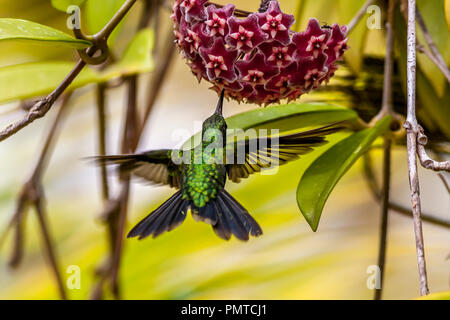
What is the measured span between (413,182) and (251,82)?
166 millimetres

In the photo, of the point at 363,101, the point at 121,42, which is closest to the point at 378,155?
the point at 363,101

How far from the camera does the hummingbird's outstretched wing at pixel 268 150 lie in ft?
1.89

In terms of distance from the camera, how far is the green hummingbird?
56 centimetres

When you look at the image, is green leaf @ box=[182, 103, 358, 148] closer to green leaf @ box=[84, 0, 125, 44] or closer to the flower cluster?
the flower cluster

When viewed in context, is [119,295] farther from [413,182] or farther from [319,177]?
[413,182]

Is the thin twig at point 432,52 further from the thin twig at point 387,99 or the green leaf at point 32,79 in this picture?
the green leaf at point 32,79

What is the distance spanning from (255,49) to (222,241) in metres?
0.99

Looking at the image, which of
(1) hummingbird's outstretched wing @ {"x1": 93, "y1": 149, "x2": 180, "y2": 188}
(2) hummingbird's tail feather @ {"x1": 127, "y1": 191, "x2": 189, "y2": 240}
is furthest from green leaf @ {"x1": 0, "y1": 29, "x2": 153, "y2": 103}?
(2) hummingbird's tail feather @ {"x1": 127, "y1": 191, "x2": 189, "y2": 240}

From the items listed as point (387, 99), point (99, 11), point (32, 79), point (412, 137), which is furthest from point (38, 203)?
point (412, 137)

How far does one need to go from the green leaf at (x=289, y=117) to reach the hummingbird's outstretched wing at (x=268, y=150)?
0.05 m

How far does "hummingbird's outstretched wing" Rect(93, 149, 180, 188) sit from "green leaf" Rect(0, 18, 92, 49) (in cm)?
15

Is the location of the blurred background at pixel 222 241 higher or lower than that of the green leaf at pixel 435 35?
lower

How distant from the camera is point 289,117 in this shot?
2.30 ft

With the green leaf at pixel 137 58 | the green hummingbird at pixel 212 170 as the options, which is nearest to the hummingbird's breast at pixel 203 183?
the green hummingbird at pixel 212 170
